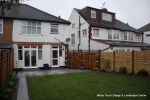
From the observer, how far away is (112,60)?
64.2 ft

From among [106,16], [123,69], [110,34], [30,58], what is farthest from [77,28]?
[123,69]

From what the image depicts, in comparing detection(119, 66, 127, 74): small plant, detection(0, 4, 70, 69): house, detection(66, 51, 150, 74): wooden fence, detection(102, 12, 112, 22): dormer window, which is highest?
detection(102, 12, 112, 22): dormer window

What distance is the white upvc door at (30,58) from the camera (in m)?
24.2

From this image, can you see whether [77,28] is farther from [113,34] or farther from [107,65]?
[107,65]

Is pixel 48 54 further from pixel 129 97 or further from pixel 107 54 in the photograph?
pixel 129 97

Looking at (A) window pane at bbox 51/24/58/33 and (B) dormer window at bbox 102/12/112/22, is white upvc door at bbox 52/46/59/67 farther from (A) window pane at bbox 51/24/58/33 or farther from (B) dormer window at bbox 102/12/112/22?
(B) dormer window at bbox 102/12/112/22

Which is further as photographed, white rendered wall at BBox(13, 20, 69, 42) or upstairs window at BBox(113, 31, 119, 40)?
upstairs window at BBox(113, 31, 119, 40)

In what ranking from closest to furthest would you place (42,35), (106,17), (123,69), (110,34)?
(123,69)
(42,35)
(110,34)
(106,17)

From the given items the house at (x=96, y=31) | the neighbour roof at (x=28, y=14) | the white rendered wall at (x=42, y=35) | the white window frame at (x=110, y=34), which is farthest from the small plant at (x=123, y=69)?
the white window frame at (x=110, y=34)

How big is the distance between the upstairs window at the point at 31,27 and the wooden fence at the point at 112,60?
16.4ft

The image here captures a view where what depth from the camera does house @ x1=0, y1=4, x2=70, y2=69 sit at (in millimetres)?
23609

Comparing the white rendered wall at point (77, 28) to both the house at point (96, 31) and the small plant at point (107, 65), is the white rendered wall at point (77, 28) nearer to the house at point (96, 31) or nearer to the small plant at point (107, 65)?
the house at point (96, 31)

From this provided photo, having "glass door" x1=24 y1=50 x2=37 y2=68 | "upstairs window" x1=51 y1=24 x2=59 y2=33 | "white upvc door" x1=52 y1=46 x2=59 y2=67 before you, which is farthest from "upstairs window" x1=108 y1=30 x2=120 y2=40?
"glass door" x1=24 y1=50 x2=37 y2=68

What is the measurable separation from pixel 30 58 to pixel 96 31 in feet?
38.9
